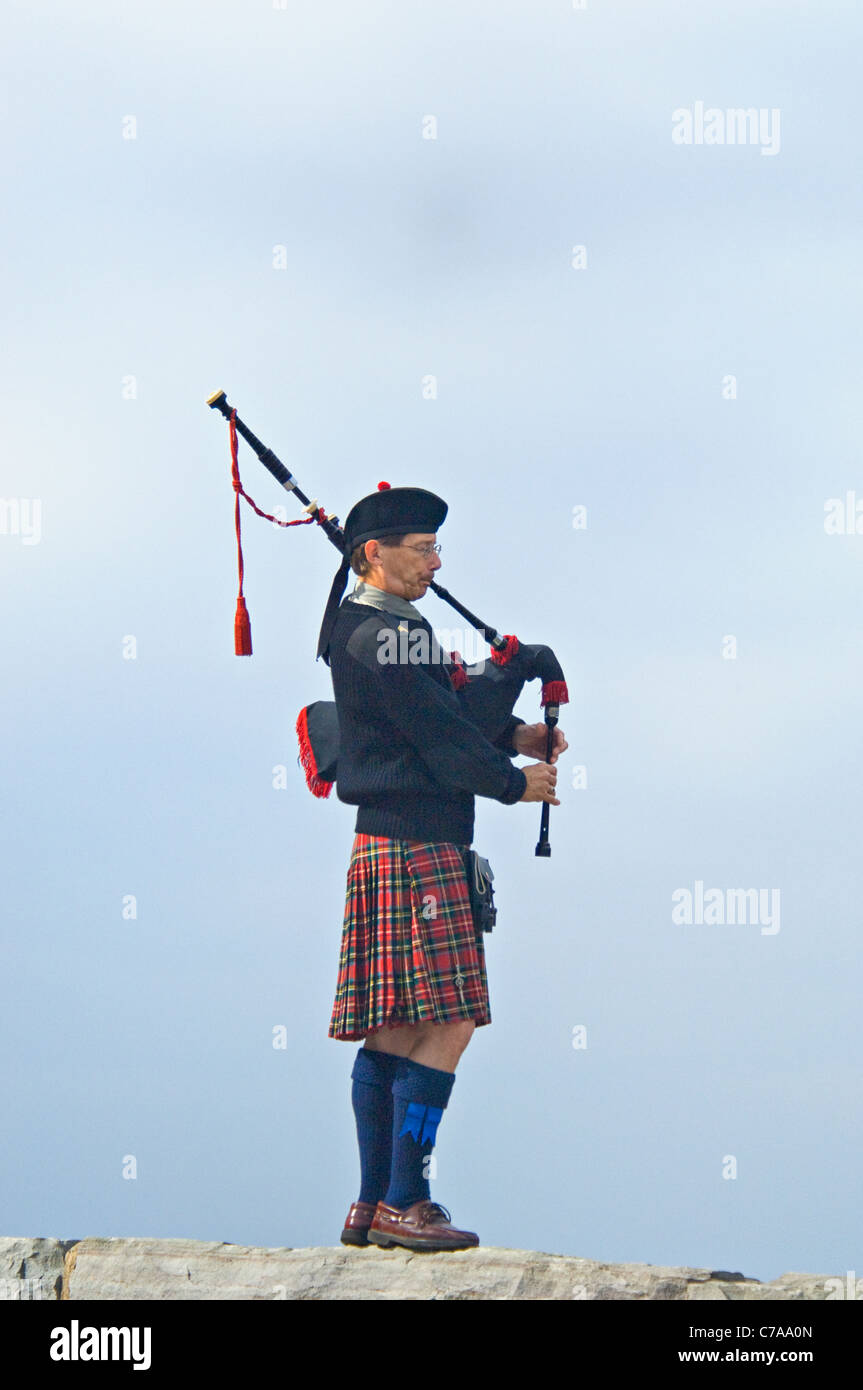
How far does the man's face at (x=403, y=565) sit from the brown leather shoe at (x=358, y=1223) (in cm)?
234

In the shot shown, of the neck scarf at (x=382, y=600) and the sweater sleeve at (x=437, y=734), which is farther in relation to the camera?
→ the neck scarf at (x=382, y=600)

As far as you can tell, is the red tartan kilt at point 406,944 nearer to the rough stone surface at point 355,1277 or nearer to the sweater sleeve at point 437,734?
the sweater sleeve at point 437,734

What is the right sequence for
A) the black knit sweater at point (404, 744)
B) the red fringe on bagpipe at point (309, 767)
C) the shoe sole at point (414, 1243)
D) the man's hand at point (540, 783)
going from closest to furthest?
1. the shoe sole at point (414, 1243)
2. the black knit sweater at point (404, 744)
3. the man's hand at point (540, 783)
4. the red fringe on bagpipe at point (309, 767)

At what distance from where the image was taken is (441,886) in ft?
21.8

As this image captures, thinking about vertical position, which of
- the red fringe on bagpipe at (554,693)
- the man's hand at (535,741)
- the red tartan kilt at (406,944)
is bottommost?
the red tartan kilt at (406,944)

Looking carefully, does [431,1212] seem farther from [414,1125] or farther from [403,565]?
[403,565]

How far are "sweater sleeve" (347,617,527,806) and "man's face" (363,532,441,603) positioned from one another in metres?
0.36

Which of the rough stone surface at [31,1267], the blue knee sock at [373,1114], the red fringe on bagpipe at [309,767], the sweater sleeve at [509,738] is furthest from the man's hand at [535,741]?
the rough stone surface at [31,1267]

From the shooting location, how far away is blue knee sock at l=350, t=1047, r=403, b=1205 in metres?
6.67

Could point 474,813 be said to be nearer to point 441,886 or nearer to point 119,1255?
point 441,886

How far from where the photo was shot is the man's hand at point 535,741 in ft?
23.3
